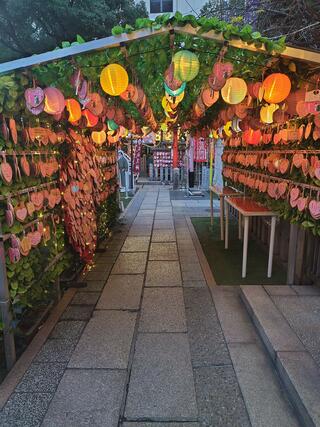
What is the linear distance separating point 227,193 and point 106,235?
2.81 m

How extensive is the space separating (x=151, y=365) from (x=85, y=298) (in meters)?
1.69

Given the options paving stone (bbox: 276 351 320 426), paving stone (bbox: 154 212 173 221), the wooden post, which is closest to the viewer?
paving stone (bbox: 276 351 320 426)

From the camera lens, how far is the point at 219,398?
8.21ft

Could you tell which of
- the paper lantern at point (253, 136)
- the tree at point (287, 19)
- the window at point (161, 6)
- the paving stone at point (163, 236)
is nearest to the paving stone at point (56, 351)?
the paving stone at point (163, 236)

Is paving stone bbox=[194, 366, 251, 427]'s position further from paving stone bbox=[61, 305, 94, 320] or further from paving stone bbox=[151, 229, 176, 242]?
paving stone bbox=[151, 229, 176, 242]

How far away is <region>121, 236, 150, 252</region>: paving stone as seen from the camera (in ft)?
21.4

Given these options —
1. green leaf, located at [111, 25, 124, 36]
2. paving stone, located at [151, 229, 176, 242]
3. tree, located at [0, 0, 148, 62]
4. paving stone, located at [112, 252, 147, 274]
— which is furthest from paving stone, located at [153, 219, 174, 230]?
green leaf, located at [111, 25, 124, 36]

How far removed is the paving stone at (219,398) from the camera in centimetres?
229

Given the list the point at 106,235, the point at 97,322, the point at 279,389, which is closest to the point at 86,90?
the point at 97,322

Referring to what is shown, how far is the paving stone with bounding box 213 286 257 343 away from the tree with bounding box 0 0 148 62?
8.38 metres

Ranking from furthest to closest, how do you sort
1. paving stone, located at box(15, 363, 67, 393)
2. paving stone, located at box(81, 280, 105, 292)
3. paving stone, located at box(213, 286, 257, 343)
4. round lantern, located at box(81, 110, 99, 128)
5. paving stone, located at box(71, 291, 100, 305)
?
1. paving stone, located at box(81, 280, 105, 292)
2. round lantern, located at box(81, 110, 99, 128)
3. paving stone, located at box(71, 291, 100, 305)
4. paving stone, located at box(213, 286, 257, 343)
5. paving stone, located at box(15, 363, 67, 393)

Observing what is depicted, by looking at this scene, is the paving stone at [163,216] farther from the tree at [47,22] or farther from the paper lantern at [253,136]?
the tree at [47,22]

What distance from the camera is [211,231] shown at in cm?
784

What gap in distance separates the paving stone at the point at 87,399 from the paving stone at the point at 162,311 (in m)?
0.84
